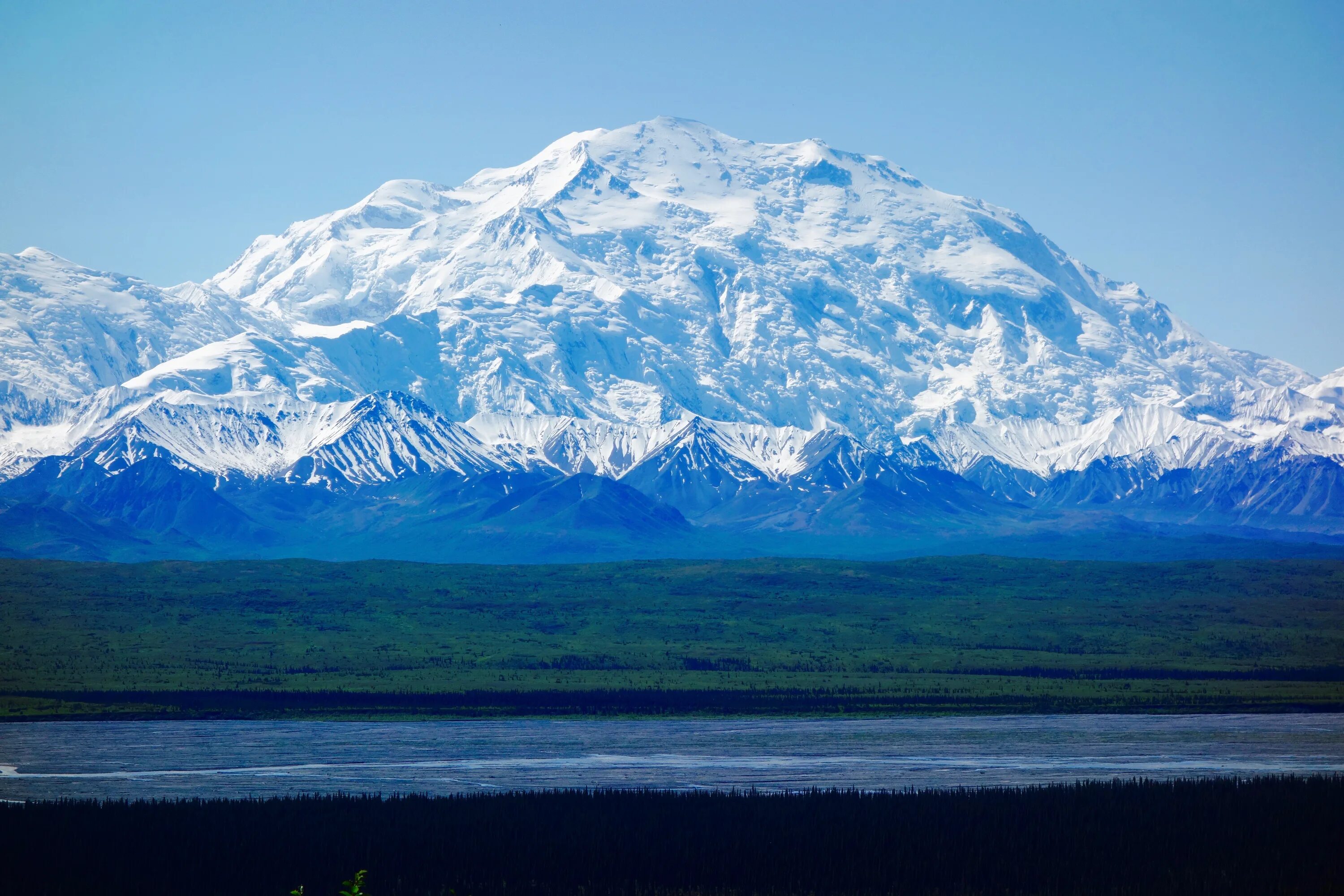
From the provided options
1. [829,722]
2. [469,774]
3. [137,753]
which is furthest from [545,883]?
[829,722]

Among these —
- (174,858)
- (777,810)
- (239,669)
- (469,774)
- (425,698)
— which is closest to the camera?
(174,858)

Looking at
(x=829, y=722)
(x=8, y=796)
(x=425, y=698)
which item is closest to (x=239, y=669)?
(x=425, y=698)

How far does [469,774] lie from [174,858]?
1139 inches

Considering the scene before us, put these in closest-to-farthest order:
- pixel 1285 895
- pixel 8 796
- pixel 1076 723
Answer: pixel 1285 895 → pixel 8 796 → pixel 1076 723

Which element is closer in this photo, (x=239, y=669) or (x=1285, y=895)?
(x=1285, y=895)

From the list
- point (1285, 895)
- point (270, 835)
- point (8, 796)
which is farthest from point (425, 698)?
point (1285, 895)

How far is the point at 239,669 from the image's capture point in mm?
175000

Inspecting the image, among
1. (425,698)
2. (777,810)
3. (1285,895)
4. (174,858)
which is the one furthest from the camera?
(425,698)

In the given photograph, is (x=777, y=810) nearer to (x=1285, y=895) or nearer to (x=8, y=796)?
(x=1285, y=895)

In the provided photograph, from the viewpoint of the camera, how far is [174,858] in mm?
79688

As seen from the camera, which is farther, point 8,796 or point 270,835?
point 8,796

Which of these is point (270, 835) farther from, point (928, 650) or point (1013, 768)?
point (928, 650)

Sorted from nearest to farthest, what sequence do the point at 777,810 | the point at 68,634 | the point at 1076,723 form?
the point at 777,810 < the point at 1076,723 < the point at 68,634

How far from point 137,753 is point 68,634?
86631 millimetres
